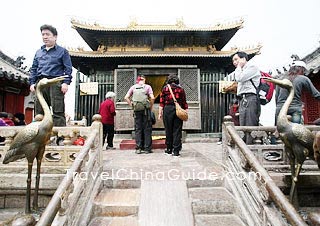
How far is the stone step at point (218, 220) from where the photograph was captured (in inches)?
134

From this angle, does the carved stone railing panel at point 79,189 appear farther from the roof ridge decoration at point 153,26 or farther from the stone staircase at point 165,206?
the roof ridge decoration at point 153,26

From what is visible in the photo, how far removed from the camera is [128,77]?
12805 millimetres

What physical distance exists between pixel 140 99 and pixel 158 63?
292 inches

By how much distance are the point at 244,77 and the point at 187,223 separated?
9.13 ft

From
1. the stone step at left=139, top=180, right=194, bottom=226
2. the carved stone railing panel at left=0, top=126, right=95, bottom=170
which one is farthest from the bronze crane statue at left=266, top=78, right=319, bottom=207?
the carved stone railing panel at left=0, top=126, right=95, bottom=170

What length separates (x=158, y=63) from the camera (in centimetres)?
1380

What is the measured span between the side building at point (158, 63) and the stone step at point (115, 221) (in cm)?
893

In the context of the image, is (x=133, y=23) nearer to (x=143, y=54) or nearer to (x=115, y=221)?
(x=143, y=54)

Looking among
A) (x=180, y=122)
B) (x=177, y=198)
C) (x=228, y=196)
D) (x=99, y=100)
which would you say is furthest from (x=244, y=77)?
(x=99, y=100)

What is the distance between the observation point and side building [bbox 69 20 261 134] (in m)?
12.8

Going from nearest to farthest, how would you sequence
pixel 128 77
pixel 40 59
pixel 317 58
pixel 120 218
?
pixel 120 218 → pixel 40 59 → pixel 128 77 → pixel 317 58

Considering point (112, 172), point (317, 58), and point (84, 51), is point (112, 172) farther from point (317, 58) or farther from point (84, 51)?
point (317, 58)

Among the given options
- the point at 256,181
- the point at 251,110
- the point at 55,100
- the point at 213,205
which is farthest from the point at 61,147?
the point at 251,110

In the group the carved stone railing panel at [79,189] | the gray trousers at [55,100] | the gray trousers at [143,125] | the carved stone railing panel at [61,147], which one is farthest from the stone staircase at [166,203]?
the gray trousers at [143,125]
